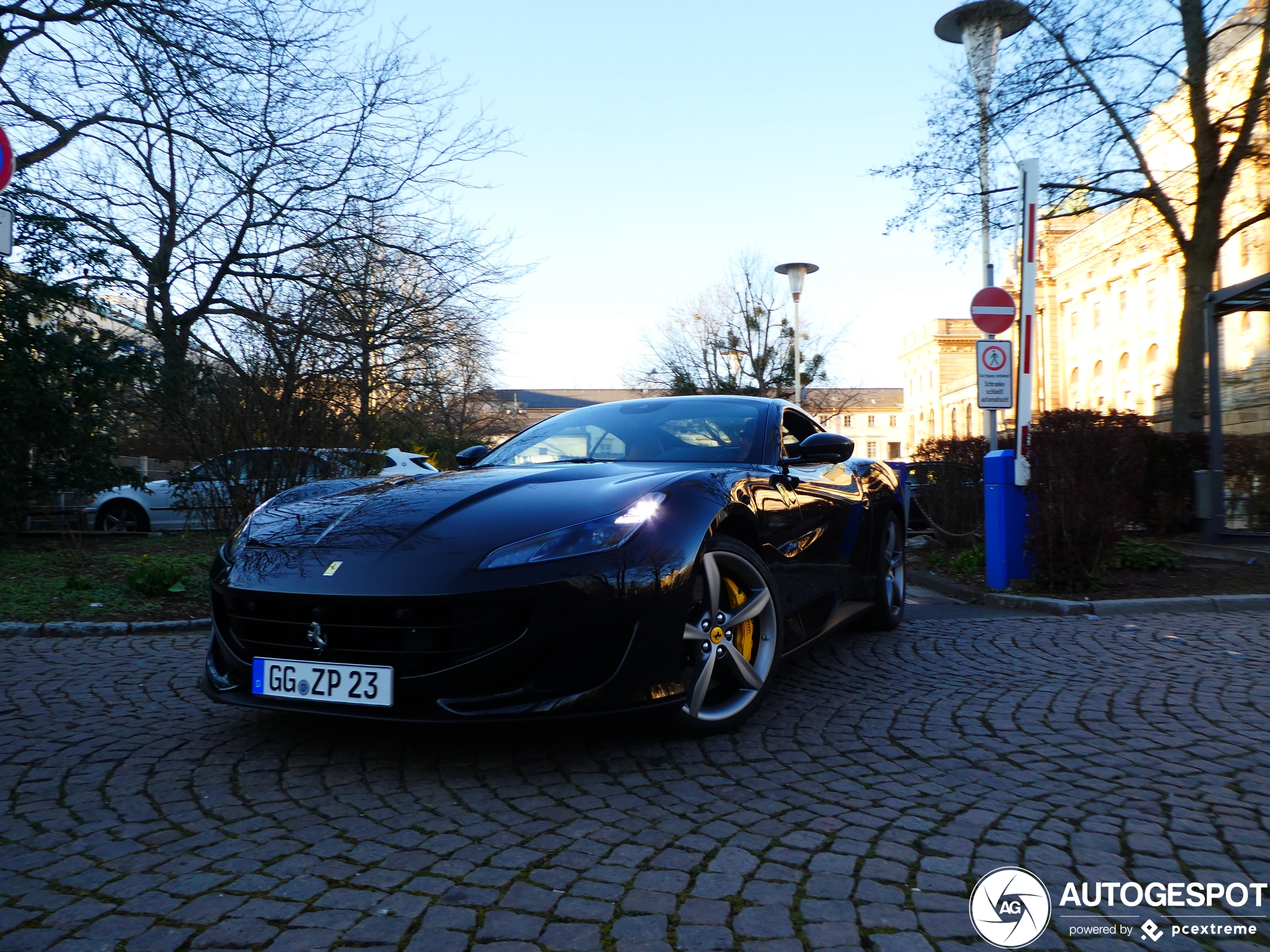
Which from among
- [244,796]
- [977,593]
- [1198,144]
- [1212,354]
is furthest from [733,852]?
[1198,144]

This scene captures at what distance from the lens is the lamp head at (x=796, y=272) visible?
24312mm

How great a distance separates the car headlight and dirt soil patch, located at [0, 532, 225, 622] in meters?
4.28

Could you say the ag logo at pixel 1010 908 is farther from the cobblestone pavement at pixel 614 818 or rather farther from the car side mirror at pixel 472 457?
the car side mirror at pixel 472 457

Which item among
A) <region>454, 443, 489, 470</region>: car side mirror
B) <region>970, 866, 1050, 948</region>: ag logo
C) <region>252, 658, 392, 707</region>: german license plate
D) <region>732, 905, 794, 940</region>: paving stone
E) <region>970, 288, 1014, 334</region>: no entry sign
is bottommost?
<region>970, 866, 1050, 948</region>: ag logo

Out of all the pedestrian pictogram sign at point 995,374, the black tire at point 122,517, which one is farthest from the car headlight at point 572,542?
the black tire at point 122,517

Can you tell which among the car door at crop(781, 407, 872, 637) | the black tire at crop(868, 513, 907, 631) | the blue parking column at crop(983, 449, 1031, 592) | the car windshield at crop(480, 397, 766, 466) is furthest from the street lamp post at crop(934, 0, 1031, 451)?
the car windshield at crop(480, 397, 766, 466)

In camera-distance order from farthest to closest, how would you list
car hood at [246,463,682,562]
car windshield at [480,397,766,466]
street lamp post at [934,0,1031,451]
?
street lamp post at [934,0,1031,451]
car windshield at [480,397,766,466]
car hood at [246,463,682,562]

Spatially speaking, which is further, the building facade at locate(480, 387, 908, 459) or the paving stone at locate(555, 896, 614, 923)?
the building facade at locate(480, 387, 908, 459)

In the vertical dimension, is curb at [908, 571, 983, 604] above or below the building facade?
below

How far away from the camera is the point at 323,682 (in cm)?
309

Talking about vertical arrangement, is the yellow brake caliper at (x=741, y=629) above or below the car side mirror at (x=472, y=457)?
below

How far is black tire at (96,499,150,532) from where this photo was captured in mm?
14625

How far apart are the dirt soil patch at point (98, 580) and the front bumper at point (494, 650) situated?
156 inches

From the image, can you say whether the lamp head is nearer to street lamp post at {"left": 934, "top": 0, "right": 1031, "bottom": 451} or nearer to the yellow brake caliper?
street lamp post at {"left": 934, "top": 0, "right": 1031, "bottom": 451}
